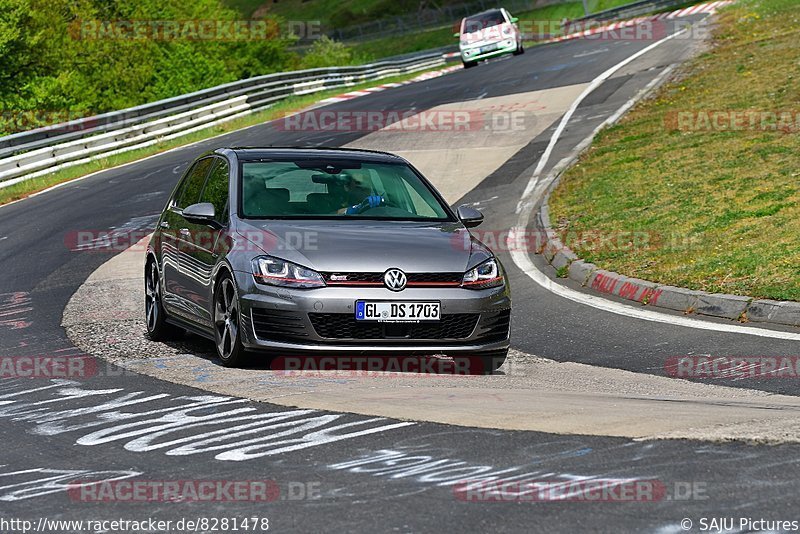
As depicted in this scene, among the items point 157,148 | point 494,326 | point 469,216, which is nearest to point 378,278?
point 494,326

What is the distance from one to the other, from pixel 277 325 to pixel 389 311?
77cm

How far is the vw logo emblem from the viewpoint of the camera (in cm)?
875

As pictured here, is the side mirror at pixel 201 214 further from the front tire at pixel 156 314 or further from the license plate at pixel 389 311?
the license plate at pixel 389 311

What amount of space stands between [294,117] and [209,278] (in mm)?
25191

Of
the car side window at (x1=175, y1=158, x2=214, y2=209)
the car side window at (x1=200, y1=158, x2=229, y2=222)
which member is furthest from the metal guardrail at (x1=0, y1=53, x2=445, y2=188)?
the car side window at (x1=200, y1=158, x2=229, y2=222)

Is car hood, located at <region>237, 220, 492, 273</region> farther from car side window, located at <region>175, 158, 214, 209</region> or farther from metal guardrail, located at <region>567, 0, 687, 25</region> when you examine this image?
metal guardrail, located at <region>567, 0, 687, 25</region>

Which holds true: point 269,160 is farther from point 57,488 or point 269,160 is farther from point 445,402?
point 57,488

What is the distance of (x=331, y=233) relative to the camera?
30.3 ft

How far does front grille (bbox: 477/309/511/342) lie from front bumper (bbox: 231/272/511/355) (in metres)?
0.07

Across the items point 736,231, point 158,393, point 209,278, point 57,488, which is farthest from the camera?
point 736,231

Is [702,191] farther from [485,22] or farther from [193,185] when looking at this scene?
[485,22]

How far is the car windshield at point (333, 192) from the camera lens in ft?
32.2

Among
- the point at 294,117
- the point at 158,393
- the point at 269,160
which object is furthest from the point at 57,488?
the point at 294,117

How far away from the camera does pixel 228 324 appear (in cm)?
925
